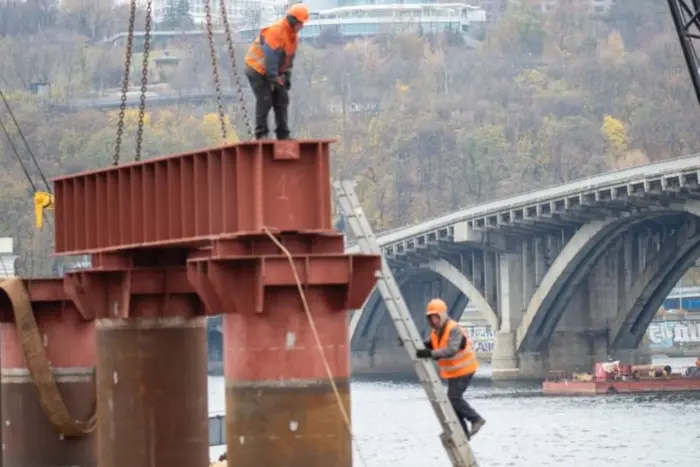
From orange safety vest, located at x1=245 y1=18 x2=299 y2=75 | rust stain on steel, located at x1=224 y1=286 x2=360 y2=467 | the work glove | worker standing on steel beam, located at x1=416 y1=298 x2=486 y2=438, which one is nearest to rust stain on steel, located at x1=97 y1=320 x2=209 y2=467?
rust stain on steel, located at x1=224 y1=286 x2=360 y2=467

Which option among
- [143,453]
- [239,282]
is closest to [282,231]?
[239,282]

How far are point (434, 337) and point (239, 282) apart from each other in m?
4.84

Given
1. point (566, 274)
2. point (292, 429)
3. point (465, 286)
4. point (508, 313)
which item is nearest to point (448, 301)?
point (465, 286)

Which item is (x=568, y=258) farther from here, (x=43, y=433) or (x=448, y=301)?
Result: (x=43, y=433)

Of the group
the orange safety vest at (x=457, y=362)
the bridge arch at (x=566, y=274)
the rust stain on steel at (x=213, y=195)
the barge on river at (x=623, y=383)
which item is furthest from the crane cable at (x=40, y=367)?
the bridge arch at (x=566, y=274)

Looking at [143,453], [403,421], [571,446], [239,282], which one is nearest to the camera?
[239,282]

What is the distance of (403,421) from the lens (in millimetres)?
112438

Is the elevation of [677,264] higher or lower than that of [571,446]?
higher

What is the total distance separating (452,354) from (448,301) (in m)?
157

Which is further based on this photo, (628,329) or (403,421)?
(628,329)

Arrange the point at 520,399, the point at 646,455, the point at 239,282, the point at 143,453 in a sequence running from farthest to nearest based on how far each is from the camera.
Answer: the point at 520,399
the point at 646,455
the point at 143,453
the point at 239,282

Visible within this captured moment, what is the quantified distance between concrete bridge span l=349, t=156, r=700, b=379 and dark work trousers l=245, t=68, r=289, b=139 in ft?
346

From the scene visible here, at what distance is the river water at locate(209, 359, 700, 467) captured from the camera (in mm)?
86375

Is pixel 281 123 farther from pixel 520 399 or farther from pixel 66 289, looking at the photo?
pixel 520 399
